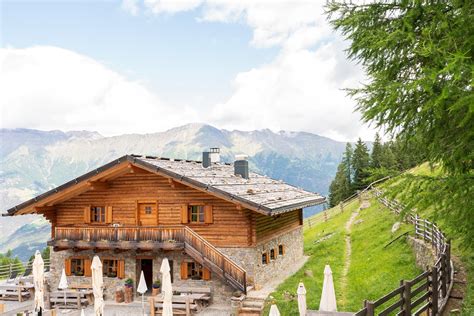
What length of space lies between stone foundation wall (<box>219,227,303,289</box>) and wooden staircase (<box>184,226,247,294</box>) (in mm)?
955

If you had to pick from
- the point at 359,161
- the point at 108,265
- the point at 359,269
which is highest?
the point at 359,161

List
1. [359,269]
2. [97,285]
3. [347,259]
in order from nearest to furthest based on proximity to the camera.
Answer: [97,285] < [359,269] < [347,259]

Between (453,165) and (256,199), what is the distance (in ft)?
41.5

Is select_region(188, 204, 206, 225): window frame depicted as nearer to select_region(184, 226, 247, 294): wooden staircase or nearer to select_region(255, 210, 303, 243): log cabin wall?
select_region(184, 226, 247, 294): wooden staircase

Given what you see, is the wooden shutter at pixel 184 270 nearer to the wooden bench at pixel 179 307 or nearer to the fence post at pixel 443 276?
the wooden bench at pixel 179 307

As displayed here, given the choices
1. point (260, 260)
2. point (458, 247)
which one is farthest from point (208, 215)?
point (458, 247)

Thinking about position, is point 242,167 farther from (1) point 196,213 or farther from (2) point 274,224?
(1) point 196,213

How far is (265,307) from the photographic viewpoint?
63.1ft

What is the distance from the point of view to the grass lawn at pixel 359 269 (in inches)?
707

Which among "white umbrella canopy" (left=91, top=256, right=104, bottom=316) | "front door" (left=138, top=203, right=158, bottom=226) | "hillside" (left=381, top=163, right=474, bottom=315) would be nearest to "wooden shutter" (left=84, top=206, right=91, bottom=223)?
"front door" (left=138, top=203, right=158, bottom=226)

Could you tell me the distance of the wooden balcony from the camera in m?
22.3

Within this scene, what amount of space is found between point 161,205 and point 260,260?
5.87m

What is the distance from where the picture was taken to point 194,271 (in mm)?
23391

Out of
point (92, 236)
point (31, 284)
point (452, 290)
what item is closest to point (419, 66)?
point (452, 290)
